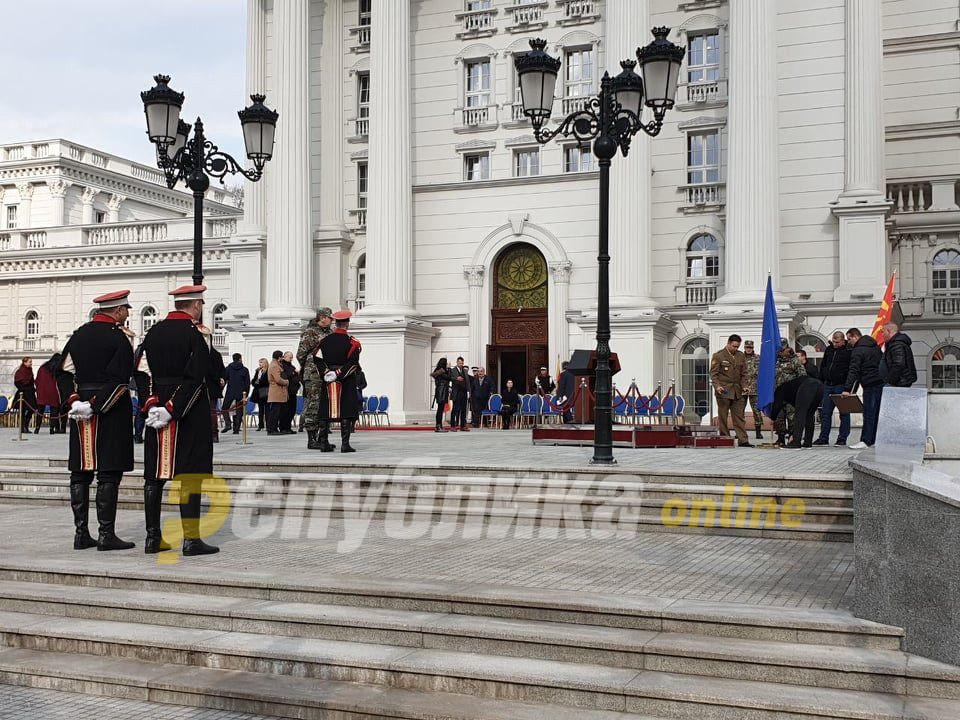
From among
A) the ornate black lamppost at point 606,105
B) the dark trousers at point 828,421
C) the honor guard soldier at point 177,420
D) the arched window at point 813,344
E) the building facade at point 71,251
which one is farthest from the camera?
the building facade at point 71,251

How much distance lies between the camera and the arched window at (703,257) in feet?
95.6

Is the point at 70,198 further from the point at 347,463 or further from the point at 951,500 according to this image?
the point at 951,500

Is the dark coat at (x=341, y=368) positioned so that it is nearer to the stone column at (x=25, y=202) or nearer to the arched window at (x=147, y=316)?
the arched window at (x=147, y=316)

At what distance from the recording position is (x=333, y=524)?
10828 mm

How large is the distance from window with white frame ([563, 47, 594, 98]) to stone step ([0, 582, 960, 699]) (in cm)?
2632

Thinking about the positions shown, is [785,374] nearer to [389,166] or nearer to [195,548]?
[195,548]

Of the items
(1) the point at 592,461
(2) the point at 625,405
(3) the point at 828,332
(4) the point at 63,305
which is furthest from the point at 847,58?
(4) the point at 63,305

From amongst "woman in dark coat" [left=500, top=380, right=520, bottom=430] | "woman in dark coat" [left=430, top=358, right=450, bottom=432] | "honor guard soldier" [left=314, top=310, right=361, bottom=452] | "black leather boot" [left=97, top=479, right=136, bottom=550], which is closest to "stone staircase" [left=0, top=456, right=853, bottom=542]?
"honor guard soldier" [left=314, top=310, right=361, bottom=452]

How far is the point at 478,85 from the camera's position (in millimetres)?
32625

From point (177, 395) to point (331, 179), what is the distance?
25702 mm

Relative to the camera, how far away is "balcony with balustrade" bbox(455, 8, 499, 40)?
32312mm

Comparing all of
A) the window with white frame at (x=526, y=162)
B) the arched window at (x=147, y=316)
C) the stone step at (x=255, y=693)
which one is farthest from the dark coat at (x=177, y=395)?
the arched window at (x=147, y=316)

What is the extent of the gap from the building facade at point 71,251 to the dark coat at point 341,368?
26945mm

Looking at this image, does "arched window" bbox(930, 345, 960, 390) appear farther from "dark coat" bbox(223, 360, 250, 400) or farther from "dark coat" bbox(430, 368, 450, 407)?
"dark coat" bbox(223, 360, 250, 400)
